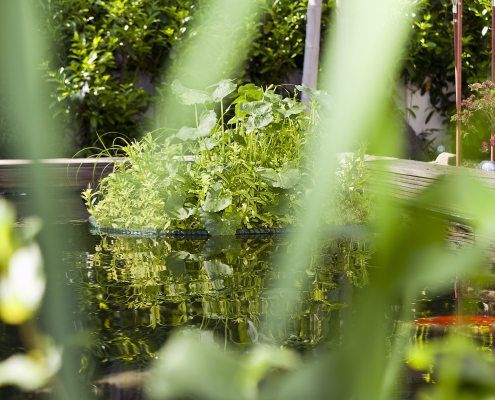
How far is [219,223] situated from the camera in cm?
385

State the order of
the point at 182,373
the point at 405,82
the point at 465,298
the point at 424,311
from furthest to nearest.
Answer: the point at 405,82
the point at 465,298
the point at 424,311
the point at 182,373

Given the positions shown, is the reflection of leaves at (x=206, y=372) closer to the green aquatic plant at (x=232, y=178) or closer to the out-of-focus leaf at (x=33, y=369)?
the out-of-focus leaf at (x=33, y=369)

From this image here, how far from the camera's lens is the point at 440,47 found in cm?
754

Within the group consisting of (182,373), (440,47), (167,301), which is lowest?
(167,301)

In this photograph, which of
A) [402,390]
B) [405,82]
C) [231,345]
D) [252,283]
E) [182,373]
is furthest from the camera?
[405,82]

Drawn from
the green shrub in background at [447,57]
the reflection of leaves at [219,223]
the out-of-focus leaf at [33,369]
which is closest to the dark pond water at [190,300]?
the reflection of leaves at [219,223]

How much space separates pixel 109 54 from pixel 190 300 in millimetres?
4704

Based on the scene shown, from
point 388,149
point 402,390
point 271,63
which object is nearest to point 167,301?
point 402,390

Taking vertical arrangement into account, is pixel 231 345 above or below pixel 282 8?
below

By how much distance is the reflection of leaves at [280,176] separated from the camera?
388 cm

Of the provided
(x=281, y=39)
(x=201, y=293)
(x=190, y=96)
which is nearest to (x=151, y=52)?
(x=281, y=39)

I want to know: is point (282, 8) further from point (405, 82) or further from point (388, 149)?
point (388, 149)

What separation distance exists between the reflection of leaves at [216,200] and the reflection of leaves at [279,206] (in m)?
0.25

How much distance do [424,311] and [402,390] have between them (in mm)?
751
